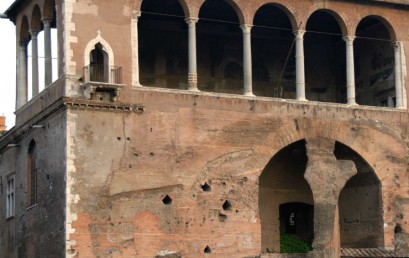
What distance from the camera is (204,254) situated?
98.2ft

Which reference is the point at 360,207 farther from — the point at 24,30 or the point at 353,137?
the point at 24,30

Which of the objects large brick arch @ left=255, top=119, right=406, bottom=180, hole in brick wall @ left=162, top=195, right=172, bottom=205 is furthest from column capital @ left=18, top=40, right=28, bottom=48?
large brick arch @ left=255, top=119, right=406, bottom=180

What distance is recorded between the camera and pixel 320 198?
32.1 metres

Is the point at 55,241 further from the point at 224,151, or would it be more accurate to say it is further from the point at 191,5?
the point at 191,5

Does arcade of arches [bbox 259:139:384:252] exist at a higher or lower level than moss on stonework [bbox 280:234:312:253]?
higher

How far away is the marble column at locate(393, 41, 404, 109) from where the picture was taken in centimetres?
3419

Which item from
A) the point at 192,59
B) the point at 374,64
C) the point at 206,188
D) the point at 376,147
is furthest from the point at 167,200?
the point at 374,64

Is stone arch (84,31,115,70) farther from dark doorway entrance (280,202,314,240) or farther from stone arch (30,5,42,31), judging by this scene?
dark doorway entrance (280,202,314,240)

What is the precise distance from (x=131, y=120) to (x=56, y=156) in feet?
7.19

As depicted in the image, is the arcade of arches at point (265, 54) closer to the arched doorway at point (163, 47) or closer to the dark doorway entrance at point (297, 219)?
the arched doorway at point (163, 47)

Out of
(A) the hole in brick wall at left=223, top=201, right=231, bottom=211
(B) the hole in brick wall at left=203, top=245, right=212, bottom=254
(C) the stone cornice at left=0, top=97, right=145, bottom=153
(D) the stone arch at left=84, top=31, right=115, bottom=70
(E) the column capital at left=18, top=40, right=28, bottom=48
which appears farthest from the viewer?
(E) the column capital at left=18, top=40, right=28, bottom=48

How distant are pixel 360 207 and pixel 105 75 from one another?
9401 millimetres

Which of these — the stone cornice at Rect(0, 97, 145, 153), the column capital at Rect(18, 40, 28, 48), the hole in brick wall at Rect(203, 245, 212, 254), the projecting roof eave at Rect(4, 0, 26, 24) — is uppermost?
the projecting roof eave at Rect(4, 0, 26, 24)

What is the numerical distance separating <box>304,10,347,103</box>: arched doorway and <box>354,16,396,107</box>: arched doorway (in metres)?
0.66
